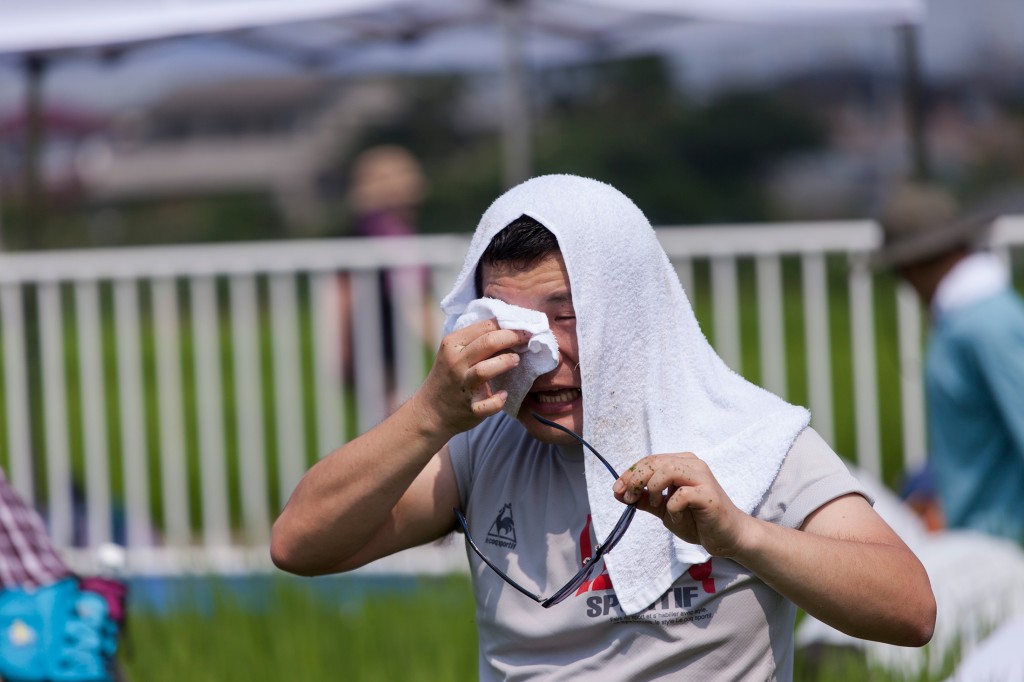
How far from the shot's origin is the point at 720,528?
176 centimetres

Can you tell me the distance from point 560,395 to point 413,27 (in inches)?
179

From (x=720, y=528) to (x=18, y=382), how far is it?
533 cm

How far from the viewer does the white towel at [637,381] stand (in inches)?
76.6

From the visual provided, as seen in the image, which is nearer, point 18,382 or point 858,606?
point 858,606

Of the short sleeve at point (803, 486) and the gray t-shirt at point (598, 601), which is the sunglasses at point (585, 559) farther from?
the short sleeve at point (803, 486)

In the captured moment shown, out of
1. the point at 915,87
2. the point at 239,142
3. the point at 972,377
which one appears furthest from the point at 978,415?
the point at 239,142

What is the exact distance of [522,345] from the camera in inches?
76.1

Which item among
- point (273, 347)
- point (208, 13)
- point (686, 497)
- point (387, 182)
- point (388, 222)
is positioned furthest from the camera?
point (388, 222)

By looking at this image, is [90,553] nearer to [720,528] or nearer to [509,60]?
[509,60]

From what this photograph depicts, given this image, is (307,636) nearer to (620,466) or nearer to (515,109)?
(620,466)

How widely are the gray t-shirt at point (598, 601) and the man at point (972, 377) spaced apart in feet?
8.64

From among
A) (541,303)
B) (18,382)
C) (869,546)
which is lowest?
(18,382)

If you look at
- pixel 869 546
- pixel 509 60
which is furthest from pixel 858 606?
pixel 509 60

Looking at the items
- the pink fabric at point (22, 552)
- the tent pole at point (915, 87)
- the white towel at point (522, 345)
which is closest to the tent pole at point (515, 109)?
the tent pole at point (915, 87)
